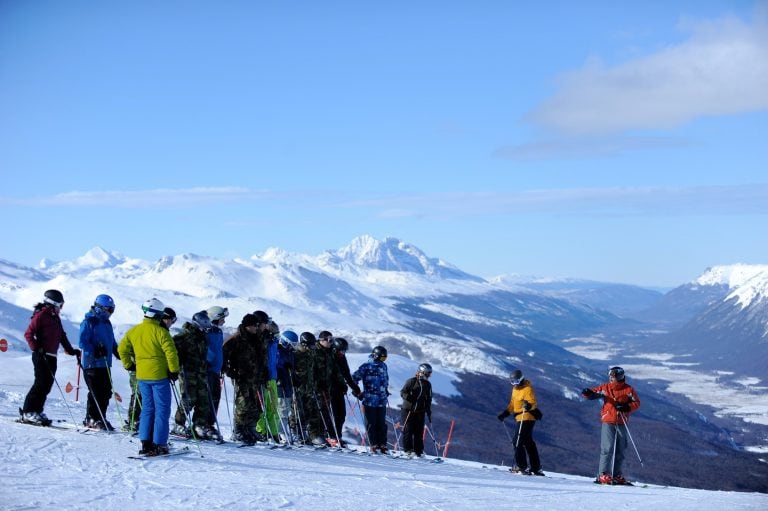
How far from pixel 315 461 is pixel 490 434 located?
89248mm

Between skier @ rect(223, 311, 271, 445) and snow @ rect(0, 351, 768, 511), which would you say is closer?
snow @ rect(0, 351, 768, 511)

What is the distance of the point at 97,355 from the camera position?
618 inches

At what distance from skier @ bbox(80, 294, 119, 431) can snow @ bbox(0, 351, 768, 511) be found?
950 millimetres

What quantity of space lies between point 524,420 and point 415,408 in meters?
2.86

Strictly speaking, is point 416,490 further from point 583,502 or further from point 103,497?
point 103,497

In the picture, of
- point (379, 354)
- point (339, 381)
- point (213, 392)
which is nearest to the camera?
point (213, 392)

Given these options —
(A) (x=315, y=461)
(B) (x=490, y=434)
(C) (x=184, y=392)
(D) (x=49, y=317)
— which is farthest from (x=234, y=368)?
(B) (x=490, y=434)

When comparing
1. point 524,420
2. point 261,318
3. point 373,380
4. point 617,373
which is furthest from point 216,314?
point 617,373

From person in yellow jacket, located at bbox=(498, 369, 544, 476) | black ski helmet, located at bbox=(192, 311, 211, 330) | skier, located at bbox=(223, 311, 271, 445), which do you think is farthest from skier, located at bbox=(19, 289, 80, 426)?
person in yellow jacket, located at bbox=(498, 369, 544, 476)

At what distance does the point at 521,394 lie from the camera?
59.2 ft

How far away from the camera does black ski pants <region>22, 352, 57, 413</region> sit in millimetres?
15188

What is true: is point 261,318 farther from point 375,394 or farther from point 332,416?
point 375,394

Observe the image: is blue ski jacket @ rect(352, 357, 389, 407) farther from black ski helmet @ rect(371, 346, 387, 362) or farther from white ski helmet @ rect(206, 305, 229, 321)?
white ski helmet @ rect(206, 305, 229, 321)

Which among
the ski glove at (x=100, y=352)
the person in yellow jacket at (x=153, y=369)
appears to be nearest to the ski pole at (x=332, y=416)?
the ski glove at (x=100, y=352)
